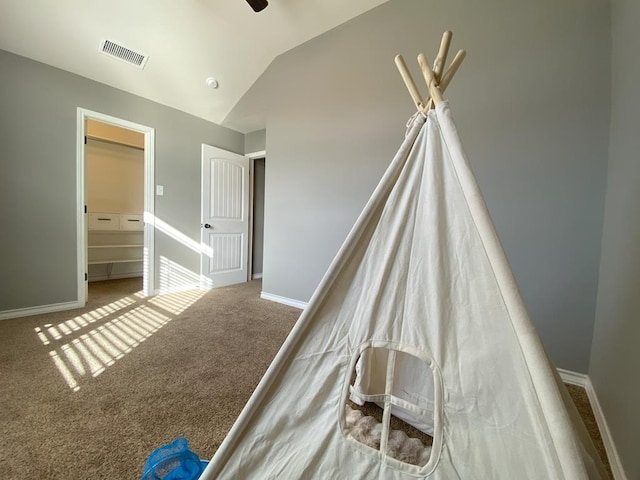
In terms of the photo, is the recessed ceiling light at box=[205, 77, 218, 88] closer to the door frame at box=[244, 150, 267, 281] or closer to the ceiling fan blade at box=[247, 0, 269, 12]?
the door frame at box=[244, 150, 267, 281]

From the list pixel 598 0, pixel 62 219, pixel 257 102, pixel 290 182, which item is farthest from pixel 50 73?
pixel 598 0

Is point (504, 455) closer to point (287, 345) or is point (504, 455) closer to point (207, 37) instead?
point (287, 345)

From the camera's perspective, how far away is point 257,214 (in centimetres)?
452

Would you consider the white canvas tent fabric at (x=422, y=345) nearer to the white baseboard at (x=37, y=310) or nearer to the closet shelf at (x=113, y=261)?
the white baseboard at (x=37, y=310)

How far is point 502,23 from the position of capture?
71.0 inches

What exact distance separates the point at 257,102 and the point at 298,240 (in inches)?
74.6

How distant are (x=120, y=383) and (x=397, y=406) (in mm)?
1569

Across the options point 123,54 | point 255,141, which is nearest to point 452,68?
point 123,54

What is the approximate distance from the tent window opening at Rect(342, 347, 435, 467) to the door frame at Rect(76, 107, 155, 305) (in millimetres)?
3054

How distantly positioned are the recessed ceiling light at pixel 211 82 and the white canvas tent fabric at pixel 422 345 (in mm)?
3137

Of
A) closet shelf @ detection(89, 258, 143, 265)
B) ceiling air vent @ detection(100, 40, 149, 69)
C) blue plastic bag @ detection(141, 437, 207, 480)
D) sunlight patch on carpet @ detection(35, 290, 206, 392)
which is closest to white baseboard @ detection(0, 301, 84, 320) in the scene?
sunlight patch on carpet @ detection(35, 290, 206, 392)

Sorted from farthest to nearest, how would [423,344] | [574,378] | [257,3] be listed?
[257,3] < [574,378] < [423,344]

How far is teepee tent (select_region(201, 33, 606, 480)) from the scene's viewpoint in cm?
63

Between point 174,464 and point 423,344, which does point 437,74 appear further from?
point 174,464
